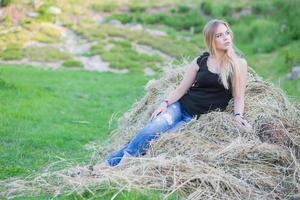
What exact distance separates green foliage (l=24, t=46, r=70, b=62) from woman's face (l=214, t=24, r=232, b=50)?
11.4m

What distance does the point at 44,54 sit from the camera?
55.1 feet

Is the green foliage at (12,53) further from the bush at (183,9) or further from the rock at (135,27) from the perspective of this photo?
the bush at (183,9)

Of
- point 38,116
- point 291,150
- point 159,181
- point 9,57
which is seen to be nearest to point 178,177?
point 159,181

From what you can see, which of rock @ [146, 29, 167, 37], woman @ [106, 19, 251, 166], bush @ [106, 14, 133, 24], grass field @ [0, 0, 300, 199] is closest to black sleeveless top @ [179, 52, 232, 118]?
woman @ [106, 19, 251, 166]

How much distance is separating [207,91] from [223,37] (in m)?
0.53

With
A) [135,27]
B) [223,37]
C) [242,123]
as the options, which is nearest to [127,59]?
[135,27]

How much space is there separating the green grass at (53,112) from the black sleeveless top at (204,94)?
148cm

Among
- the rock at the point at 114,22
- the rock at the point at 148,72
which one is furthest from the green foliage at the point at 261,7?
the rock at the point at 148,72

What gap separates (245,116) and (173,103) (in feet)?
2.28

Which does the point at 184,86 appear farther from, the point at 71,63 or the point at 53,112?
the point at 71,63

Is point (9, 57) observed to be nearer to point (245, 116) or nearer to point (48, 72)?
point (48, 72)

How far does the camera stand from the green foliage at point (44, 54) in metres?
16.4

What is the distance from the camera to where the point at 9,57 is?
16.1 metres

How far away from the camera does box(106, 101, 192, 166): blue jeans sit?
529 cm
